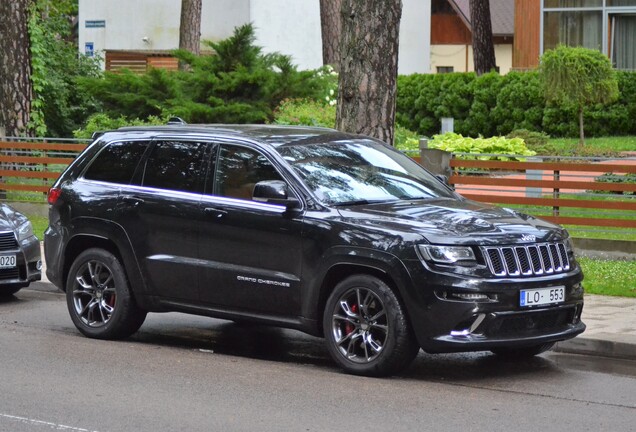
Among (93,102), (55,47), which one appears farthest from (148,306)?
(55,47)

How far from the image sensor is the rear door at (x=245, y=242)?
9859mm

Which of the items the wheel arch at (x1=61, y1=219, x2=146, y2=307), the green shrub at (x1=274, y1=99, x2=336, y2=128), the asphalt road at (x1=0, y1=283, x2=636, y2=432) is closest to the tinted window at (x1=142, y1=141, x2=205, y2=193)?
the wheel arch at (x1=61, y1=219, x2=146, y2=307)

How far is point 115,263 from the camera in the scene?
434 inches

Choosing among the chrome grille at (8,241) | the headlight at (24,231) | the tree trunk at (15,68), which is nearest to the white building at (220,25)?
the tree trunk at (15,68)

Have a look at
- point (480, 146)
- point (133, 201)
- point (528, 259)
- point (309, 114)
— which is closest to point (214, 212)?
point (133, 201)

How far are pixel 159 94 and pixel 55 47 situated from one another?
967cm

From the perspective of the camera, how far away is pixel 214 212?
1033 cm

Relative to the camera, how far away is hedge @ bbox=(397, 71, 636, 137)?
33.2 metres

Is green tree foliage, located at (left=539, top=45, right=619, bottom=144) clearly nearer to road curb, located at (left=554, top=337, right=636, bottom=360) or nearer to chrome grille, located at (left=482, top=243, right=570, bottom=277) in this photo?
road curb, located at (left=554, top=337, right=636, bottom=360)

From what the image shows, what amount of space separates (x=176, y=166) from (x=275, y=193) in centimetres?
143

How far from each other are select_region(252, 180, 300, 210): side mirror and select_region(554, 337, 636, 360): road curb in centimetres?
266

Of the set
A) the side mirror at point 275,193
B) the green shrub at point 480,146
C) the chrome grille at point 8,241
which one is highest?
the green shrub at point 480,146

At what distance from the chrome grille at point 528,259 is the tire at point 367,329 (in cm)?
75

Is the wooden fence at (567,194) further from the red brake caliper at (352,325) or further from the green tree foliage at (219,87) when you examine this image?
the red brake caliper at (352,325)
